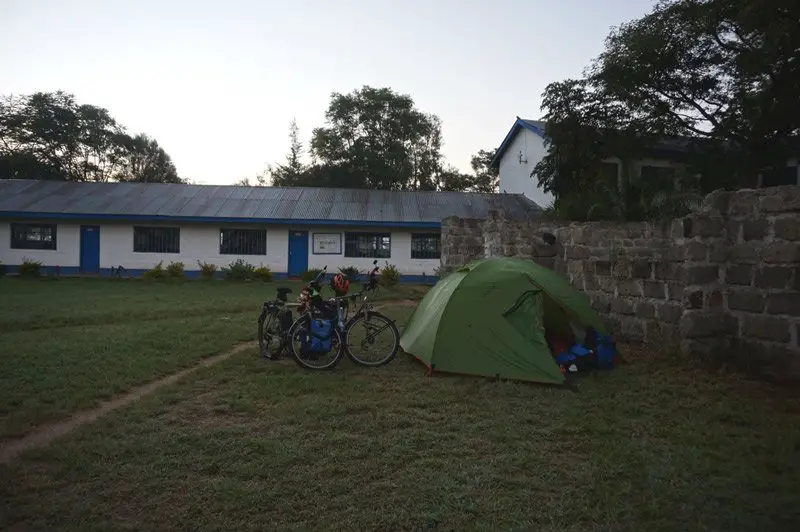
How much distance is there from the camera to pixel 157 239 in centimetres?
2134

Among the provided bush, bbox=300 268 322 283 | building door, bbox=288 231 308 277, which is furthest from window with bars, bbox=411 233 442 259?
building door, bbox=288 231 308 277

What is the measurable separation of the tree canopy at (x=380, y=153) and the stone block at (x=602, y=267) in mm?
28045

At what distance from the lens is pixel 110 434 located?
4.25 metres

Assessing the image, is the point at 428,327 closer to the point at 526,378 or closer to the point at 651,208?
the point at 526,378

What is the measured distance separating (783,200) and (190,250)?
20239 mm

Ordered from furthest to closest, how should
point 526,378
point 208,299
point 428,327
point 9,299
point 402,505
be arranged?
point 208,299 < point 9,299 < point 428,327 < point 526,378 < point 402,505

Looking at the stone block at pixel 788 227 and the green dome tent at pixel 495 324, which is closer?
the stone block at pixel 788 227

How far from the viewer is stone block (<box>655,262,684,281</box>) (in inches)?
282

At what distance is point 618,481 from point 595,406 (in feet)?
5.43

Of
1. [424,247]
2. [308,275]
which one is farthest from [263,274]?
[424,247]

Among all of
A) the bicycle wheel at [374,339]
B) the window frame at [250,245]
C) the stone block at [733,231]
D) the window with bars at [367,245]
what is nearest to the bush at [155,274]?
the window frame at [250,245]

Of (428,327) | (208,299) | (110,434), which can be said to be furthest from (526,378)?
(208,299)

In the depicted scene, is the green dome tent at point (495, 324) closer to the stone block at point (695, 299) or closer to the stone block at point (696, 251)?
the stone block at point (695, 299)

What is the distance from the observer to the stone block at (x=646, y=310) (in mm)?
7656
